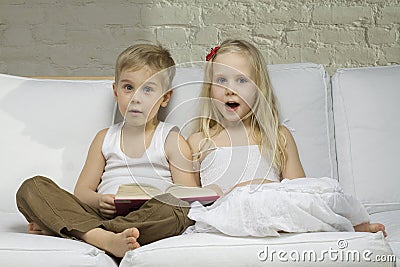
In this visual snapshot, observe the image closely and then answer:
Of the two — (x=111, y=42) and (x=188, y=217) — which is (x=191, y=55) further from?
(x=188, y=217)

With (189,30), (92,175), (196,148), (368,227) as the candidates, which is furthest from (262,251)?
(189,30)

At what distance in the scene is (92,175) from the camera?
211cm

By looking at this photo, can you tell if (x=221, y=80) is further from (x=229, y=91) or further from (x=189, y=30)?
(x=189, y=30)

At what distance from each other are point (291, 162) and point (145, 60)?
0.51 metres

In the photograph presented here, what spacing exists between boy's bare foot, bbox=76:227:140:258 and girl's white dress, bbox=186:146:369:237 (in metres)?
0.15

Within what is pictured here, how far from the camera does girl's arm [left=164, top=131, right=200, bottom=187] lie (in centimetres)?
200

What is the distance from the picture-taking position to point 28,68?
2873 mm

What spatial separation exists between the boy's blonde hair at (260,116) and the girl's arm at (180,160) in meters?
0.07

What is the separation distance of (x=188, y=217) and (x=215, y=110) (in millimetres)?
380

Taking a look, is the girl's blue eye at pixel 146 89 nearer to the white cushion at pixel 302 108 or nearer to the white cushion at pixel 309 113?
the white cushion at pixel 302 108

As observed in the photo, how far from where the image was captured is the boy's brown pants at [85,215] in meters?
1.71

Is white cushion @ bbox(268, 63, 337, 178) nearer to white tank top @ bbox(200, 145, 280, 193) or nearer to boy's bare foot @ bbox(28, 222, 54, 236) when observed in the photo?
white tank top @ bbox(200, 145, 280, 193)

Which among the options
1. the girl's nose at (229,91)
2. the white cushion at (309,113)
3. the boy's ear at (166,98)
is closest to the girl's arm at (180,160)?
the boy's ear at (166,98)

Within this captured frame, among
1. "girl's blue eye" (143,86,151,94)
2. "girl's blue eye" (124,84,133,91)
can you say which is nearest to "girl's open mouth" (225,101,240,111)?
"girl's blue eye" (143,86,151,94)
